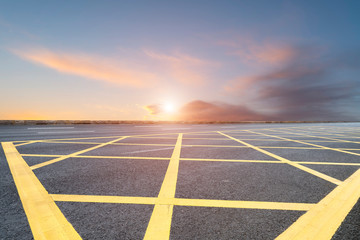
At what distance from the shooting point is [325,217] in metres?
1.87

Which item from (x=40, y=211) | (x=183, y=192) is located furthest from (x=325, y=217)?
(x=40, y=211)

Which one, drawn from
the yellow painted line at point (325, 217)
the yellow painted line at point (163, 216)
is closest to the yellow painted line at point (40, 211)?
the yellow painted line at point (163, 216)

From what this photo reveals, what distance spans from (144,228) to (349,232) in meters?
1.74

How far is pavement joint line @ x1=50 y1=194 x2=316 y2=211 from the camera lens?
2117mm

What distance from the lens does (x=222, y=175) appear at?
324 cm

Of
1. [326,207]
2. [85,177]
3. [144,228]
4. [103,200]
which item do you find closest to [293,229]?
[326,207]

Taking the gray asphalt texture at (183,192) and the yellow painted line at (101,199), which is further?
the yellow painted line at (101,199)

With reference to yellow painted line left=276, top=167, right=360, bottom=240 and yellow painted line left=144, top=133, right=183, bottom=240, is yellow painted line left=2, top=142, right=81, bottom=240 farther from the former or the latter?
yellow painted line left=276, top=167, right=360, bottom=240

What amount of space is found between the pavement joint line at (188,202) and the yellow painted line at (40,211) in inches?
6.7

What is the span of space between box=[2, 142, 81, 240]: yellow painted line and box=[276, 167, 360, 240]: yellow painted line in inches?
70.1

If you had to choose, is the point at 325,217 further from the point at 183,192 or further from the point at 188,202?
the point at 183,192

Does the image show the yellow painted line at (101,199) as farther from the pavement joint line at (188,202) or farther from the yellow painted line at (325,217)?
the yellow painted line at (325,217)

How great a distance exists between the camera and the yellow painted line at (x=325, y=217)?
5.22ft

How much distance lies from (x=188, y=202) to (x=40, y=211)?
1.52 metres
